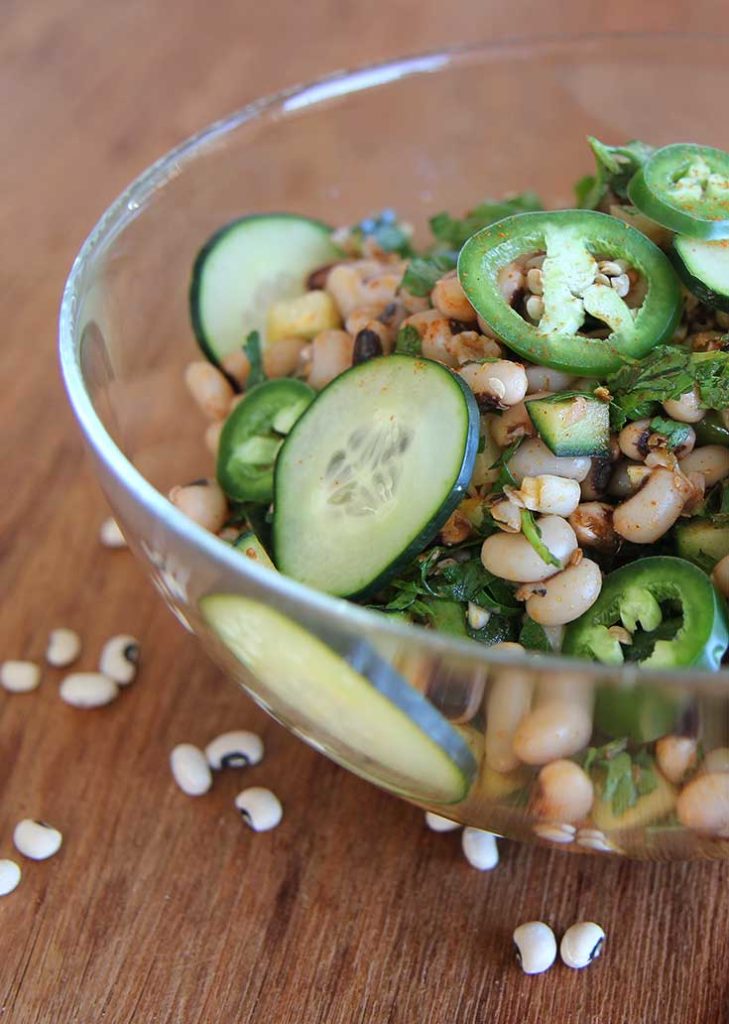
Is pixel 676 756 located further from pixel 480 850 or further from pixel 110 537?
pixel 110 537

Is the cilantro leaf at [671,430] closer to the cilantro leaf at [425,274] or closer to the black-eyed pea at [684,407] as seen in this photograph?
the black-eyed pea at [684,407]

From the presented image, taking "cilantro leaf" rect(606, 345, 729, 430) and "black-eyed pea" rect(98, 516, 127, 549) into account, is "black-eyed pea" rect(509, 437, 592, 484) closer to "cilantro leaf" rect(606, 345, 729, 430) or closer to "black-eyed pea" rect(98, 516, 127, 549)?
"cilantro leaf" rect(606, 345, 729, 430)

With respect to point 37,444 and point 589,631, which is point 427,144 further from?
point 589,631

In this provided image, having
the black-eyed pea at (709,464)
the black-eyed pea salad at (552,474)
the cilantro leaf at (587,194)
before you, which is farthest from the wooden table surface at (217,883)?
the cilantro leaf at (587,194)

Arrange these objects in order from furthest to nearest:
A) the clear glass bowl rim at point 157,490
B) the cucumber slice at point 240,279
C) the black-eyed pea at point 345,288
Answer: the cucumber slice at point 240,279 < the black-eyed pea at point 345,288 < the clear glass bowl rim at point 157,490

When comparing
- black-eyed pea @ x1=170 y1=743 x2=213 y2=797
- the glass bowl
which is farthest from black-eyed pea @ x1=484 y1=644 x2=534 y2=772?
black-eyed pea @ x1=170 y1=743 x2=213 y2=797

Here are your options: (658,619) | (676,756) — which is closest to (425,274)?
(658,619)
